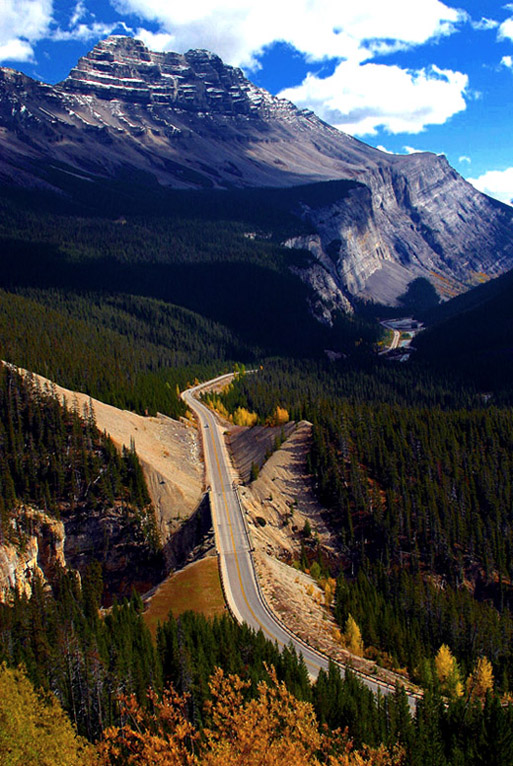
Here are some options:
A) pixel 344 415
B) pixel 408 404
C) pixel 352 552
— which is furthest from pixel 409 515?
pixel 408 404

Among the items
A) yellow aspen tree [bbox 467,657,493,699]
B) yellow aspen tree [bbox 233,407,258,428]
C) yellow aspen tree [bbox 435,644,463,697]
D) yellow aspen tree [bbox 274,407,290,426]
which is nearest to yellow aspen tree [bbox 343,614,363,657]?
yellow aspen tree [bbox 435,644,463,697]

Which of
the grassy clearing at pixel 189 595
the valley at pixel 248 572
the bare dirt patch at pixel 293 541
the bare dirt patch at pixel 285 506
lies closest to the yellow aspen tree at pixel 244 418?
the valley at pixel 248 572

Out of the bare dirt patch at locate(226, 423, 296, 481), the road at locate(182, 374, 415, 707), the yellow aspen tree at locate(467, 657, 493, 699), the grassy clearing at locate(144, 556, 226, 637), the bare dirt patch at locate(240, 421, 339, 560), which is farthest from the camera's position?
the bare dirt patch at locate(226, 423, 296, 481)

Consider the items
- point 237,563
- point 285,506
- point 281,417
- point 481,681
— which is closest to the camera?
point 481,681

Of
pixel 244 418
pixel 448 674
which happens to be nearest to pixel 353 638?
pixel 448 674

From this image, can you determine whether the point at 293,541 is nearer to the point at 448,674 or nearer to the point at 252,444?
the point at 252,444

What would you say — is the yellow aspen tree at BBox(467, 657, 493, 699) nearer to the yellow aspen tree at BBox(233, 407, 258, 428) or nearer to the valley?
the valley
